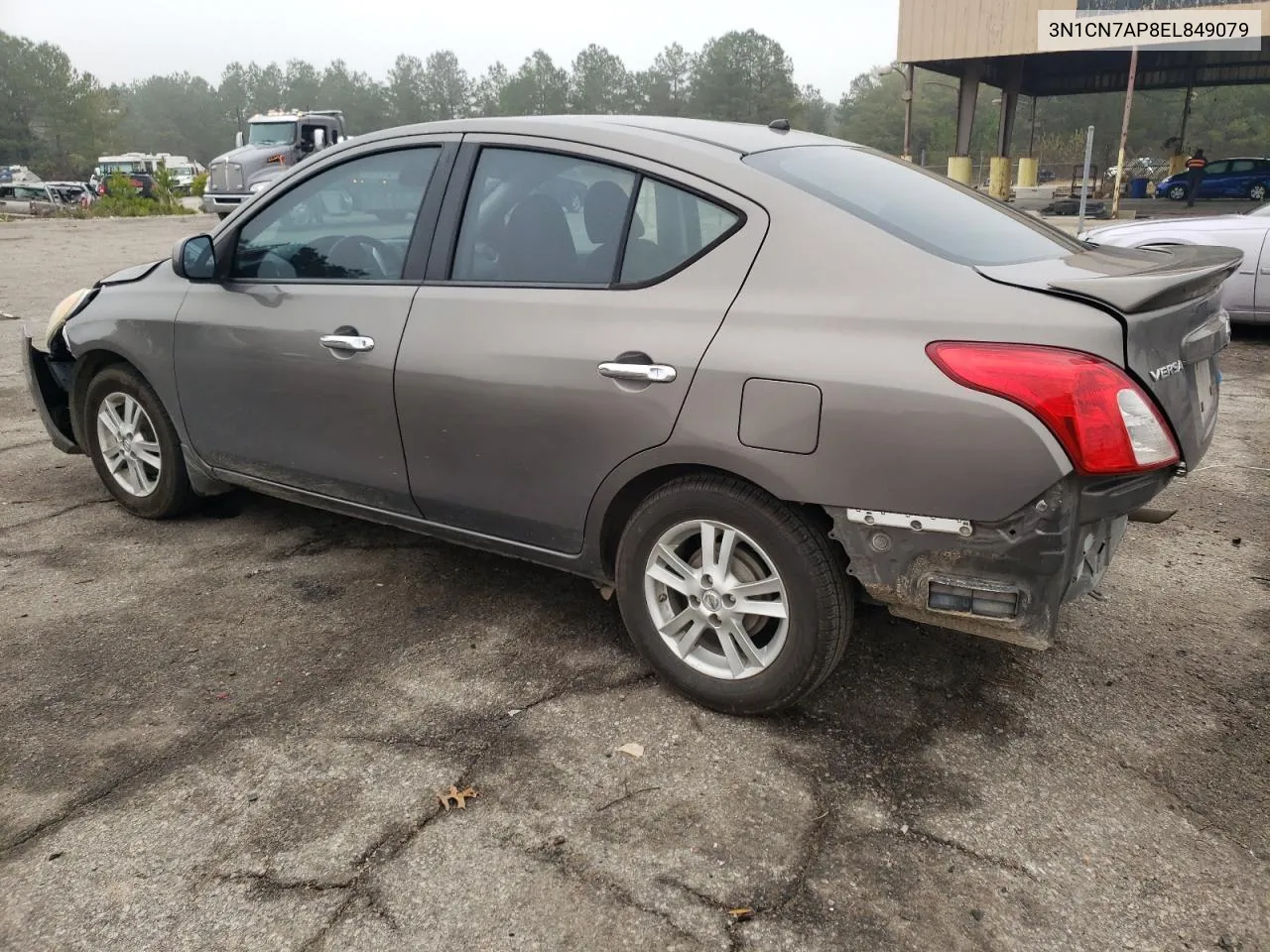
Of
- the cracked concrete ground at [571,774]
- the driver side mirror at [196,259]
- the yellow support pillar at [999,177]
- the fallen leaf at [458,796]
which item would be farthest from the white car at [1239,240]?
the yellow support pillar at [999,177]

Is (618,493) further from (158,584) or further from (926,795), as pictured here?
(158,584)

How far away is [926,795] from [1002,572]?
610 millimetres

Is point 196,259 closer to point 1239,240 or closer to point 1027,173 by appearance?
point 1239,240

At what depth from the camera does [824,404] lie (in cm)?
247

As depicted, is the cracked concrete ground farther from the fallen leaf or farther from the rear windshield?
the rear windshield

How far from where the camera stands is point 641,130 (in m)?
3.05

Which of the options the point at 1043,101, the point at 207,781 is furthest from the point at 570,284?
A: the point at 1043,101

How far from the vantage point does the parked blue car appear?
30391 mm

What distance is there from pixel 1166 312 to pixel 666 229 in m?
1.31

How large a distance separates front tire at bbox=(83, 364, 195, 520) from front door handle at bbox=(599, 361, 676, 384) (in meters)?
2.33

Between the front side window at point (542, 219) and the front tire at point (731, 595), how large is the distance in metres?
0.75

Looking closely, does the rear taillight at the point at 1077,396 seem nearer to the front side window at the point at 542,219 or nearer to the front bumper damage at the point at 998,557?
the front bumper damage at the point at 998,557

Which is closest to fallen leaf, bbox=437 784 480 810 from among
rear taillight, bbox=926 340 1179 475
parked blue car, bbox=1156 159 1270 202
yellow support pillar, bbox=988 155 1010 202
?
rear taillight, bbox=926 340 1179 475

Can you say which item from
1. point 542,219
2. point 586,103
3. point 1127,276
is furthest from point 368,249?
point 586,103
